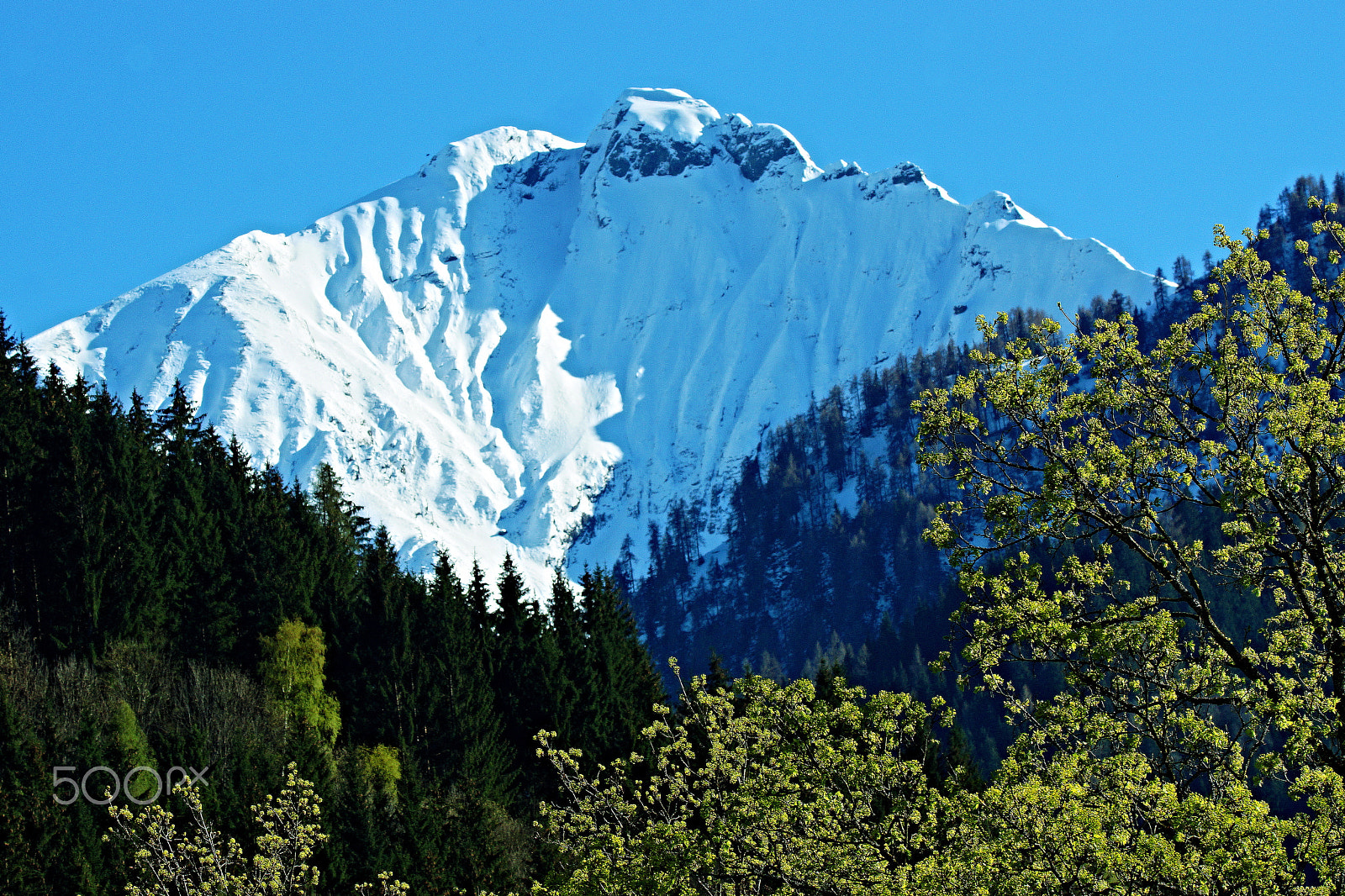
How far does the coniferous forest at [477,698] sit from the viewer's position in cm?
1307

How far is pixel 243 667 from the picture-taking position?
49000mm

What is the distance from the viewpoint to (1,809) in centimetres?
2836

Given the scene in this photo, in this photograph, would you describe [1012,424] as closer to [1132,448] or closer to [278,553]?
[1132,448]

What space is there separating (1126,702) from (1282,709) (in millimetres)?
2064

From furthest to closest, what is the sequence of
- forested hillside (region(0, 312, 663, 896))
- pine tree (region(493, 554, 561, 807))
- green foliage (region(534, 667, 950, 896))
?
pine tree (region(493, 554, 561, 807)), forested hillside (region(0, 312, 663, 896)), green foliage (region(534, 667, 950, 896))

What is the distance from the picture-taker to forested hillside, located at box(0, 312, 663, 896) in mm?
32656

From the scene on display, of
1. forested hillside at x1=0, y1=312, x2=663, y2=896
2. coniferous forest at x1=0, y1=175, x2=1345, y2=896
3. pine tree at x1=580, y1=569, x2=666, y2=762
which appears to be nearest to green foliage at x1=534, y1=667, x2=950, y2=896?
coniferous forest at x1=0, y1=175, x2=1345, y2=896

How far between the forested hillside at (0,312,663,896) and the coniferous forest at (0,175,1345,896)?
0.14 metres

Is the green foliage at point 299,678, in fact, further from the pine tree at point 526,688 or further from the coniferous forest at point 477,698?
the pine tree at point 526,688

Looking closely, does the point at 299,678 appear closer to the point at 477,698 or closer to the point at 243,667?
the point at 243,667

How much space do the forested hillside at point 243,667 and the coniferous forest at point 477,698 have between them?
5.3 inches

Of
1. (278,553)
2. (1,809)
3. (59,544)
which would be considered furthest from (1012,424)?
(278,553)

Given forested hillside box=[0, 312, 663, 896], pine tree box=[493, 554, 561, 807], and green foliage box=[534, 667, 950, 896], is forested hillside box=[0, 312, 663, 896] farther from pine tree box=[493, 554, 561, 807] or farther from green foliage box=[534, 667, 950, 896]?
green foliage box=[534, 667, 950, 896]

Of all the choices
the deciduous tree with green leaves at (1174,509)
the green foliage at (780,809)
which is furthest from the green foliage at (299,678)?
the deciduous tree with green leaves at (1174,509)
